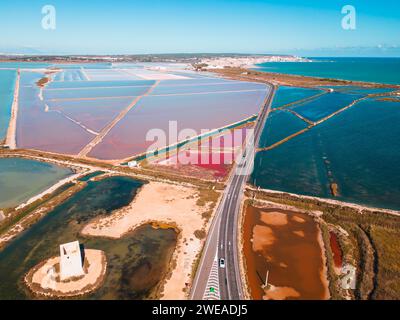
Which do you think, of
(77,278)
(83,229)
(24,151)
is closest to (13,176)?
(24,151)

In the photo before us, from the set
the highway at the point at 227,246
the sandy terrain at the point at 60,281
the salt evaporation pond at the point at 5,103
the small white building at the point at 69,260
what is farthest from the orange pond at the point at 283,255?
the salt evaporation pond at the point at 5,103

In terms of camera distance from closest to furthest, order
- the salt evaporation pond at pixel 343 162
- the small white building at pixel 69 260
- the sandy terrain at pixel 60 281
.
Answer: the sandy terrain at pixel 60 281, the small white building at pixel 69 260, the salt evaporation pond at pixel 343 162

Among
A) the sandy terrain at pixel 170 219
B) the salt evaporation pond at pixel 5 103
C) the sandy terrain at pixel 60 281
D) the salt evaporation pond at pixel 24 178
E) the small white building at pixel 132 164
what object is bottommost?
the sandy terrain at pixel 60 281

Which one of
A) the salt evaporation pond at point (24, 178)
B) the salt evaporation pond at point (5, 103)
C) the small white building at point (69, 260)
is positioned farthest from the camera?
the salt evaporation pond at point (5, 103)

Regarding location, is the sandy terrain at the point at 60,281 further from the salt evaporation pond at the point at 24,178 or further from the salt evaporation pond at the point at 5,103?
the salt evaporation pond at the point at 5,103

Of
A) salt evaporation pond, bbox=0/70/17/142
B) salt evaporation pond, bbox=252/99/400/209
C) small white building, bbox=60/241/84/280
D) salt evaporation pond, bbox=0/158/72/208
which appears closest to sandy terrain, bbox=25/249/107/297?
small white building, bbox=60/241/84/280

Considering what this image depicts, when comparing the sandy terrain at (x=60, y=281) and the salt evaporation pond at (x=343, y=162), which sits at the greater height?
the salt evaporation pond at (x=343, y=162)

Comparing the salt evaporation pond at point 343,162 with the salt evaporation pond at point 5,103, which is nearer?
the salt evaporation pond at point 343,162

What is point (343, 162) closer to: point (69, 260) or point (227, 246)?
point (227, 246)
